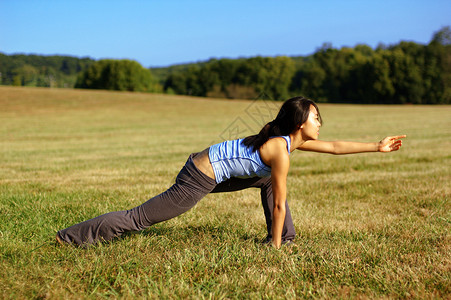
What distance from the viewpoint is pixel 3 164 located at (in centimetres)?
1028

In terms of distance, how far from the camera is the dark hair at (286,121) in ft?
11.3

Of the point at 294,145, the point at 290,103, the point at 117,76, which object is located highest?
the point at 117,76

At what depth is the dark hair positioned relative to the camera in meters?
3.44

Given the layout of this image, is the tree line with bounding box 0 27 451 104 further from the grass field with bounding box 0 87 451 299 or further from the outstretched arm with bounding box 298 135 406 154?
the outstretched arm with bounding box 298 135 406 154

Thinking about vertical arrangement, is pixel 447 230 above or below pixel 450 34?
below

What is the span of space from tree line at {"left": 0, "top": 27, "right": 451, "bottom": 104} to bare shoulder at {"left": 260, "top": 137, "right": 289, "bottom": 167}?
6563 cm

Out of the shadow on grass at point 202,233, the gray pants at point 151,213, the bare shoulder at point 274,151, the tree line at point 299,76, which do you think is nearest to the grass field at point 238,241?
the shadow on grass at point 202,233

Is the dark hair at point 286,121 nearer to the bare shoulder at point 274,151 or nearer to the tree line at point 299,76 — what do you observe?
the bare shoulder at point 274,151

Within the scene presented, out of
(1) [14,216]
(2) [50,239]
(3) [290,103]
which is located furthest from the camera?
(1) [14,216]

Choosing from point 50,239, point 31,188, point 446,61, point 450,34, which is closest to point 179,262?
point 50,239

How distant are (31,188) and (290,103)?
5168 millimetres

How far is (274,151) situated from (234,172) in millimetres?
433

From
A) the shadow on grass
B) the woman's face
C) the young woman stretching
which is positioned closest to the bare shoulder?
the young woman stretching

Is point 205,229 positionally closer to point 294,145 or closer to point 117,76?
point 294,145
